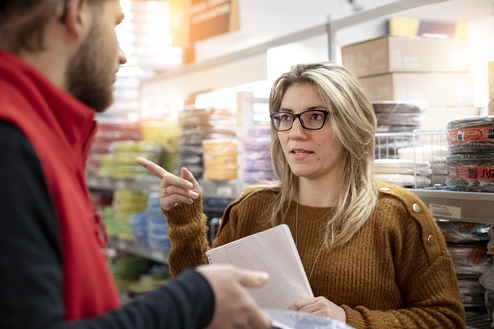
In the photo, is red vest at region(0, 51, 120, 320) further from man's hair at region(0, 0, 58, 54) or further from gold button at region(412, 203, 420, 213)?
gold button at region(412, 203, 420, 213)

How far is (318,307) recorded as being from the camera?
1.28 metres

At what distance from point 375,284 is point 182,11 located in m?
3.47

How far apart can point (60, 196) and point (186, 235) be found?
0.97 m

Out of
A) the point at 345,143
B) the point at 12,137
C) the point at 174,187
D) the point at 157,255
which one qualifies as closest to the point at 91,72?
the point at 12,137

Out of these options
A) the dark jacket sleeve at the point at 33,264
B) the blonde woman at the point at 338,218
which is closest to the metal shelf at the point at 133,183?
the blonde woman at the point at 338,218

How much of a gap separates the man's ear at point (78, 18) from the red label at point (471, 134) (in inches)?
51.0

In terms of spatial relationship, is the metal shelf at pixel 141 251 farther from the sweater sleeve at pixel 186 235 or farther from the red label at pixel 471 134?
the red label at pixel 471 134

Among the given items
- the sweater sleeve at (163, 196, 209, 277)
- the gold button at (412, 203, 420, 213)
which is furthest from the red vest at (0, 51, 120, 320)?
the gold button at (412, 203, 420, 213)

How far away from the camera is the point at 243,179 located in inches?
97.5

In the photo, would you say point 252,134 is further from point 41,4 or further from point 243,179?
point 41,4

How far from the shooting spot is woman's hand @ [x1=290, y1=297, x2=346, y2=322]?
127 centimetres

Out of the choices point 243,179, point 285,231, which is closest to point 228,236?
point 285,231

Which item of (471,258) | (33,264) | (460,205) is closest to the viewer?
(33,264)

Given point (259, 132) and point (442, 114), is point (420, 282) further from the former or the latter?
point (259, 132)
